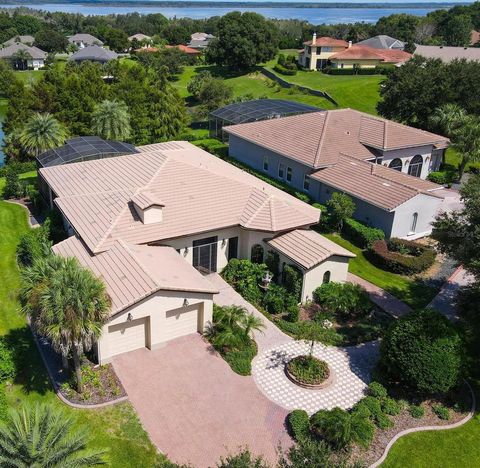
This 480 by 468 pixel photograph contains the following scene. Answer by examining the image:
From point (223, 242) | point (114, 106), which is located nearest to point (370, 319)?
point (223, 242)

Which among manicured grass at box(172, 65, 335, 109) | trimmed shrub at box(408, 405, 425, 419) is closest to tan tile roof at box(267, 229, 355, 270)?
trimmed shrub at box(408, 405, 425, 419)

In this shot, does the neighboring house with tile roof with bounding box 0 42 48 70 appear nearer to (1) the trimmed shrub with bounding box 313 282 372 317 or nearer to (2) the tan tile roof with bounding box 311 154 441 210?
(2) the tan tile roof with bounding box 311 154 441 210

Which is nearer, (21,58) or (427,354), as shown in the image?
(427,354)

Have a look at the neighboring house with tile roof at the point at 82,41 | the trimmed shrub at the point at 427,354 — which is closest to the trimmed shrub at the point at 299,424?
the trimmed shrub at the point at 427,354

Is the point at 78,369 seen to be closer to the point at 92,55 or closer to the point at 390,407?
the point at 390,407

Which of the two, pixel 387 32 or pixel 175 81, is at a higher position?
pixel 387 32

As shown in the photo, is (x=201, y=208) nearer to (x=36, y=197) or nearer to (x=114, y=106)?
(x=36, y=197)

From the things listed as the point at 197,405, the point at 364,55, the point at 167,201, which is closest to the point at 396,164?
the point at 167,201
